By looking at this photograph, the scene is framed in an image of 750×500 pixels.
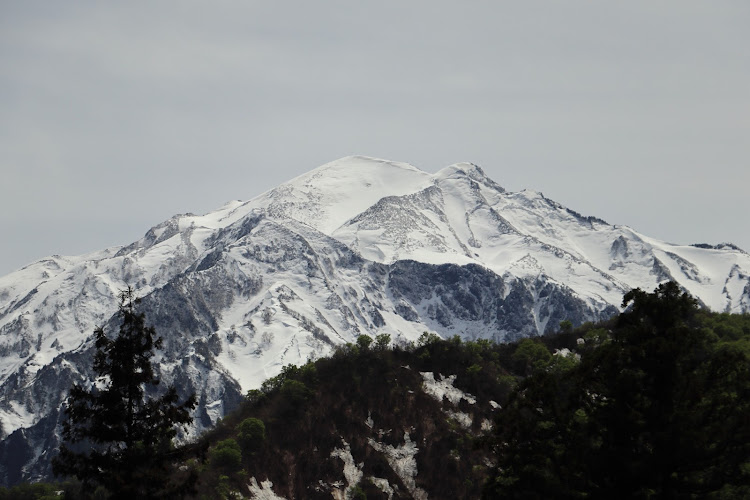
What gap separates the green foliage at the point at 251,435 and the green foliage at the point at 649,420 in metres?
94.8

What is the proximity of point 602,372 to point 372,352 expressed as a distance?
435 ft

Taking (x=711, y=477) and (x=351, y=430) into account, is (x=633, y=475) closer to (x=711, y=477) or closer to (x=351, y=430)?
(x=711, y=477)

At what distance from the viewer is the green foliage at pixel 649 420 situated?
59.8 m

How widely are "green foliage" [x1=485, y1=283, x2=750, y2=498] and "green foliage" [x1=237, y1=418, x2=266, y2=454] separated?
311 feet

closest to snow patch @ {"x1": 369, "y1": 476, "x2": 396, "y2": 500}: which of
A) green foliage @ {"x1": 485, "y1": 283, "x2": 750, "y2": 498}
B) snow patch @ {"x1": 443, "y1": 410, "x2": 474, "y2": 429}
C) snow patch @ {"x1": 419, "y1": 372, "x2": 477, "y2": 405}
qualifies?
snow patch @ {"x1": 443, "y1": 410, "x2": 474, "y2": 429}

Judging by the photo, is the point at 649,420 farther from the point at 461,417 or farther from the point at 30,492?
the point at 30,492

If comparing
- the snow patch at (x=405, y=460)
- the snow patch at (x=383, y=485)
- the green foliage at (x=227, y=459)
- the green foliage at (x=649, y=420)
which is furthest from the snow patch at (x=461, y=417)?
the green foliage at (x=649, y=420)

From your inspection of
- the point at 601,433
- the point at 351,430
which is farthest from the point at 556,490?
the point at 351,430

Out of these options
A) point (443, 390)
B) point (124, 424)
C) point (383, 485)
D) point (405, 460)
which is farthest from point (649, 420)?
point (443, 390)

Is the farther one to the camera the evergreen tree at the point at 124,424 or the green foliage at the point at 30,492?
the green foliage at the point at 30,492

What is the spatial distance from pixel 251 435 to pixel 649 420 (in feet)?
348

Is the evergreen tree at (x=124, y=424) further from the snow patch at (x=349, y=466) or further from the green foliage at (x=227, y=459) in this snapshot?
the snow patch at (x=349, y=466)

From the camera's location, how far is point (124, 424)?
5416 cm

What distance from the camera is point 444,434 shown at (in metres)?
172
